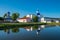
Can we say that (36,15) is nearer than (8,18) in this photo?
No

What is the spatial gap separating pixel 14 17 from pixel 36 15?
1404cm

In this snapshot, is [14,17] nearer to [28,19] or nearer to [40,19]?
[28,19]

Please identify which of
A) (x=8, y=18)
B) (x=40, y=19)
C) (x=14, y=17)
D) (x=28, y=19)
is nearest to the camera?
(x=14, y=17)

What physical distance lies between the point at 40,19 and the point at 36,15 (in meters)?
3.01

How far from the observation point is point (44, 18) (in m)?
54.1

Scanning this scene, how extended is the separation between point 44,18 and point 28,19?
7.42 m

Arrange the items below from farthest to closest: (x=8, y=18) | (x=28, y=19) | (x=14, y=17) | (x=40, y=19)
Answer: (x=40, y=19), (x=28, y=19), (x=8, y=18), (x=14, y=17)

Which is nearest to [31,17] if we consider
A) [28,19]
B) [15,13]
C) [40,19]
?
[28,19]

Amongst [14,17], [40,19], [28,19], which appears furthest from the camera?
[40,19]

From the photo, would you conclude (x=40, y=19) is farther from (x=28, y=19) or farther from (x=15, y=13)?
(x=15, y=13)

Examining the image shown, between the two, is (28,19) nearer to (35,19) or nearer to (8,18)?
(35,19)

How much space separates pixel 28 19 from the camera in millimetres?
49219

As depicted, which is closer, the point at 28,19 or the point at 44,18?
the point at 28,19

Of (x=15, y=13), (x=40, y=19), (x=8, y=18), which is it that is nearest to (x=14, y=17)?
(x=15, y=13)
